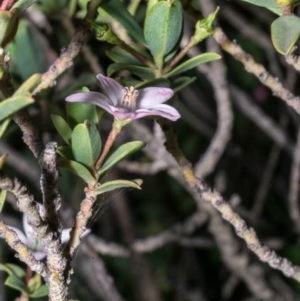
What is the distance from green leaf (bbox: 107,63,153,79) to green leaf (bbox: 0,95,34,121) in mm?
182

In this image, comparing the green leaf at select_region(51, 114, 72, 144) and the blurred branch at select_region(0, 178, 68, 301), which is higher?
the green leaf at select_region(51, 114, 72, 144)

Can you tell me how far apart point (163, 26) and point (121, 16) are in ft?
0.16

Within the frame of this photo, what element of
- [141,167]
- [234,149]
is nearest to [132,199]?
[234,149]

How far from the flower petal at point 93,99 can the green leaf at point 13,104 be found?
71 mm

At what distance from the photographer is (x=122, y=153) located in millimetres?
601

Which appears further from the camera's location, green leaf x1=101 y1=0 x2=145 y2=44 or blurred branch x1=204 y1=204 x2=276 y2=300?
blurred branch x1=204 y1=204 x2=276 y2=300

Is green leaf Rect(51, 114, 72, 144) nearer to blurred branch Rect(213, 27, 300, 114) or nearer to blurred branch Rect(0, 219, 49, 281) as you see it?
blurred branch Rect(0, 219, 49, 281)

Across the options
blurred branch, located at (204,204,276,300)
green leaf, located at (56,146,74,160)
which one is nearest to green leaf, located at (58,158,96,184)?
green leaf, located at (56,146,74,160)

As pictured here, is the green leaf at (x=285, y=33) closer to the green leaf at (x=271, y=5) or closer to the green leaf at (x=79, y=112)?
the green leaf at (x=271, y=5)

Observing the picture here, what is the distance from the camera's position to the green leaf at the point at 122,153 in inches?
23.4

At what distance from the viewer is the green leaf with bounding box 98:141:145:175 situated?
23.4 inches

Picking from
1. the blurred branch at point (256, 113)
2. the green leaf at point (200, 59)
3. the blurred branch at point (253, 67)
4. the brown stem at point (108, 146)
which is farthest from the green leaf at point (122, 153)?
the blurred branch at point (256, 113)

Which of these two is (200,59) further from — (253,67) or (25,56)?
(25,56)

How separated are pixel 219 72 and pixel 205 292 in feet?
2.51
